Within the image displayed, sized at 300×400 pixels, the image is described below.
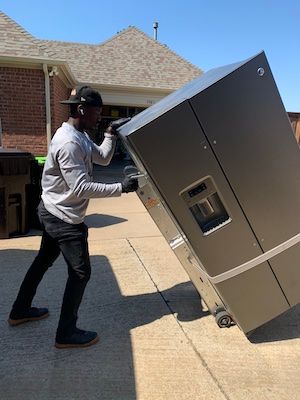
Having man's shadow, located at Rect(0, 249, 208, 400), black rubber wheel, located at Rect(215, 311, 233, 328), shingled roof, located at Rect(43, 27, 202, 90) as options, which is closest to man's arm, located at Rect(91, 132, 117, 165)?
man's shadow, located at Rect(0, 249, 208, 400)

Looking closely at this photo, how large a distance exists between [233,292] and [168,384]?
0.74 m

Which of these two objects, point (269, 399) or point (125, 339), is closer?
point (269, 399)

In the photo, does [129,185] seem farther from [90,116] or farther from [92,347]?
[92,347]

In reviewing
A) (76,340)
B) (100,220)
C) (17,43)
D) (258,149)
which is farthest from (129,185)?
(17,43)

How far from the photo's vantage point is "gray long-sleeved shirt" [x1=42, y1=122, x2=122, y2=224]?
2344mm

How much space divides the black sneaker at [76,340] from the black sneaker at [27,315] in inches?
17.5

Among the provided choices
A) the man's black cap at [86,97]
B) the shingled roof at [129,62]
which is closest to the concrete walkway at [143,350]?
the man's black cap at [86,97]

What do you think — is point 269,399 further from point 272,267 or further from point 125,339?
point 125,339

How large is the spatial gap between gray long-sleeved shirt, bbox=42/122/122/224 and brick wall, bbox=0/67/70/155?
7.29 m

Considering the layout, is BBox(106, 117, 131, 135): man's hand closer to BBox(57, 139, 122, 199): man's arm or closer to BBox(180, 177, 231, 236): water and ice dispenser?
BBox(57, 139, 122, 199): man's arm

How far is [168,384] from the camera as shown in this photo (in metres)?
2.30


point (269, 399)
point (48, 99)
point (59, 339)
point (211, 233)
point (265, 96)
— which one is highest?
point (48, 99)

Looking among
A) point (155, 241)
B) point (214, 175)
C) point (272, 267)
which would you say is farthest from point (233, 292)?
point (155, 241)

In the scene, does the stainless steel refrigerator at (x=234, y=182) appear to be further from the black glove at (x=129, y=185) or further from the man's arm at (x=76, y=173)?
the man's arm at (x=76, y=173)
